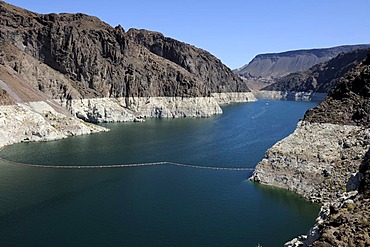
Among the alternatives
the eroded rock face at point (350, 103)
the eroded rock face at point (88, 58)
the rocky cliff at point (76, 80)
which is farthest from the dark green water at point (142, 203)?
the eroded rock face at point (88, 58)

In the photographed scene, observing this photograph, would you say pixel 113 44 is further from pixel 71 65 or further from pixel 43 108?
pixel 43 108

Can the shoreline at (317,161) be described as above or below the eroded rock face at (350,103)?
below

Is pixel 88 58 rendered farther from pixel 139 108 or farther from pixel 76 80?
pixel 139 108

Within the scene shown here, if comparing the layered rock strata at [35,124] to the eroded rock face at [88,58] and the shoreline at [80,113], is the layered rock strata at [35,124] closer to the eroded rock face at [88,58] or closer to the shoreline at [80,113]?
the shoreline at [80,113]

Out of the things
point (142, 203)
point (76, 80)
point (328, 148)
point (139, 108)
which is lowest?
point (142, 203)

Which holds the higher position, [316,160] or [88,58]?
[88,58]

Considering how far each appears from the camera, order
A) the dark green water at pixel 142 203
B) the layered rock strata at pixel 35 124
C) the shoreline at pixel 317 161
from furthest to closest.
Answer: the layered rock strata at pixel 35 124, the shoreline at pixel 317 161, the dark green water at pixel 142 203

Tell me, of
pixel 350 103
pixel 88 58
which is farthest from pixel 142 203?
pixel 88 58

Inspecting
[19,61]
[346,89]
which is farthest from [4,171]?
[19,61]
